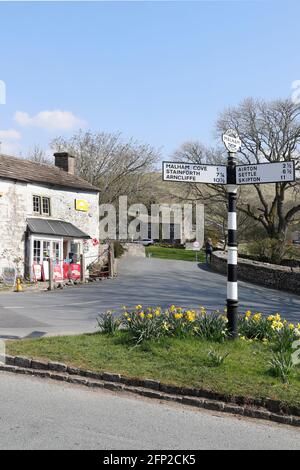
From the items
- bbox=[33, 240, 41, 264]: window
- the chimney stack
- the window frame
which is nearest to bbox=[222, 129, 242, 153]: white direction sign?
bbox=[33, 240, 41, 264]: window

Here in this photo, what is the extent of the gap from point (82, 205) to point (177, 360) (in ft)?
84.0

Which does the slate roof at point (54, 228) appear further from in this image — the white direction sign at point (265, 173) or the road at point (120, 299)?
the white direction sign at point (265, 173)

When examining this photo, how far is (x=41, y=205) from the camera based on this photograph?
30.0 metres

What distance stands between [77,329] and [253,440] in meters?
7.19

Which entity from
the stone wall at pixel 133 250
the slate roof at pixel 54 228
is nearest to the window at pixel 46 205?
the slate roof at pixel 54 228

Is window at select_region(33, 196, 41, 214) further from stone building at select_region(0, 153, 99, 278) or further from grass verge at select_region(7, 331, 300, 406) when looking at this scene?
grass verge at select_region(7, 331, 300, 406)

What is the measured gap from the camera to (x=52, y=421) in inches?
239

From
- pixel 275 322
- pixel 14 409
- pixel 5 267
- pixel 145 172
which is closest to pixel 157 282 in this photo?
pixel 5 267

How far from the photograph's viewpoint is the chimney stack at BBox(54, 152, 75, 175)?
1420 inches

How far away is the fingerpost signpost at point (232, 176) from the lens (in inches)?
367

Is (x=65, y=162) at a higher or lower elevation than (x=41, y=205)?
higher

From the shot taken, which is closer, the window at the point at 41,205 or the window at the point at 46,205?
the window at the point at 41,205

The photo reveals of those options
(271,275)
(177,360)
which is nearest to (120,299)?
(271,275)

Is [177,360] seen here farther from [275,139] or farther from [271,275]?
[275,139]
